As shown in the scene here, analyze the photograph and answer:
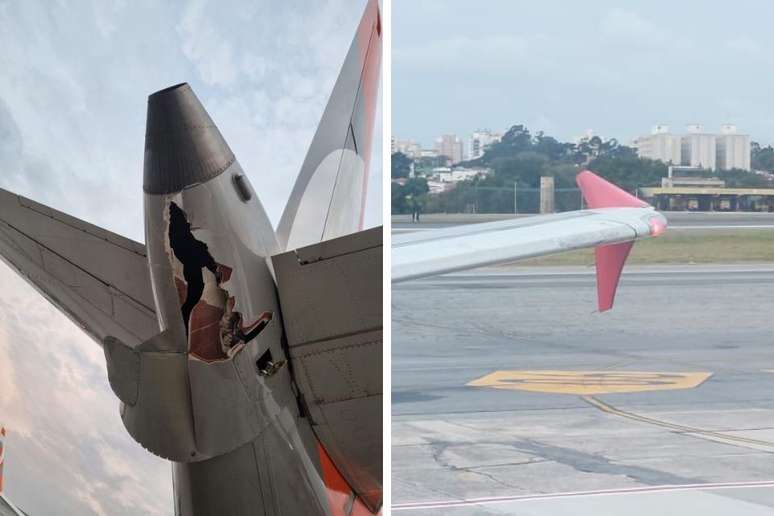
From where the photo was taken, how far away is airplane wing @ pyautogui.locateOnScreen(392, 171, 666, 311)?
11.1ft

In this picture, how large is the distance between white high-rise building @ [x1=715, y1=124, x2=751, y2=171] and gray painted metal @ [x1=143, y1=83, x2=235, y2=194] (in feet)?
48.2

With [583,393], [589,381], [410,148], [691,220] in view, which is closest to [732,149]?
[691,220]

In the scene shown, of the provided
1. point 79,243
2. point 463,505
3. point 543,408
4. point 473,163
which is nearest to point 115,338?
point 79,243

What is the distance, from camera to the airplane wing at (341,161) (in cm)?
141

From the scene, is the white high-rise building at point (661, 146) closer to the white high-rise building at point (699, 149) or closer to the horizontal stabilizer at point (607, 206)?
the white high-rise building at point (699, 149)

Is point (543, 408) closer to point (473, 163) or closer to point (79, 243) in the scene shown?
point (79, 243)

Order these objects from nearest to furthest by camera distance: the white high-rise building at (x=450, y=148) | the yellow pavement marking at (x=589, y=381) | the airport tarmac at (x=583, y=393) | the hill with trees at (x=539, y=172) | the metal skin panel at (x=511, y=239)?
the metal skin panel at (x=511, y=239) < the airport tarmac at (x=583, y=393) < the yellow pavement marking at (x=589, y=381) < the hill with trees at (x=539, y=172) < the white high-rise building at (x=450, y=148)

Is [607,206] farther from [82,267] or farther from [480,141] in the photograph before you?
[480,141]

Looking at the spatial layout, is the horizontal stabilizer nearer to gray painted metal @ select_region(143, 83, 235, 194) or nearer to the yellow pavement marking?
the yellow pavement marking

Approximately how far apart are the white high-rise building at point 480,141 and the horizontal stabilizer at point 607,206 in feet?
31.3

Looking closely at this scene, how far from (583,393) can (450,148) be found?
8179mm

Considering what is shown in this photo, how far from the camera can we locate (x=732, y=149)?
15438 millimetres

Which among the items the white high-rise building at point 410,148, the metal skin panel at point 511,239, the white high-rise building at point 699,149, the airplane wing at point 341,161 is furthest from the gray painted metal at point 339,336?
the white high-rise building at point 410,148

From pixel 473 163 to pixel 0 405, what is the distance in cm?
1423
